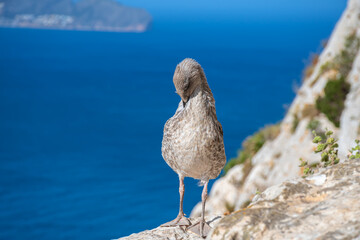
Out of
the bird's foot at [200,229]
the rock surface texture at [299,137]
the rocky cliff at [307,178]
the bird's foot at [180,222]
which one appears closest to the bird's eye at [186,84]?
the rocky cliff at [307,178]

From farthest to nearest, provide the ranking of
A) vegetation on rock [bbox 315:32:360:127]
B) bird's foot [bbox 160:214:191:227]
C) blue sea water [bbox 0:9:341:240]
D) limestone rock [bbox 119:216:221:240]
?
blue sea water [bbox 0:9:341:240] < vegetation on rock [bbox 315:32:360:127] < bird's foot [bbox 160:214:191:227] < limestone rock [bbox 119:216:221:240]

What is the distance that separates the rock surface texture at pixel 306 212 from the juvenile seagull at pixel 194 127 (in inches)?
48.8

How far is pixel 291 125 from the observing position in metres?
17.6

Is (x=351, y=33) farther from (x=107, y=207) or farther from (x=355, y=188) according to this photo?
(x=107, y=207)

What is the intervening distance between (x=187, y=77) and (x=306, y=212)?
2.01 metres

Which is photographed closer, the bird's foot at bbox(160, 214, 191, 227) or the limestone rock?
the limestone rock

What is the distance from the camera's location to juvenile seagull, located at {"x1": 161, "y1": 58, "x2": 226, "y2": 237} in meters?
4.66

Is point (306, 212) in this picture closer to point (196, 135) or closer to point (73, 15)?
point (196, 135)

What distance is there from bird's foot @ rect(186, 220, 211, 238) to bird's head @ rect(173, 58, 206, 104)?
1.75m

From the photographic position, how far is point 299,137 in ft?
51.9

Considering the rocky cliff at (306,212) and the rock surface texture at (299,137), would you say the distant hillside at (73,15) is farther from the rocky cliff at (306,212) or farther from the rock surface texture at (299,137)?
the rocky cliff at (306,212)

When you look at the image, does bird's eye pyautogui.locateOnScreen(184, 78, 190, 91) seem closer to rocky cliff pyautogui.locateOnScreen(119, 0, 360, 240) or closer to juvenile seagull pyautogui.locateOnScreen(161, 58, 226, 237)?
juvenile seagull pyautogui.locateOnScreen(161, 58, 226, 237)

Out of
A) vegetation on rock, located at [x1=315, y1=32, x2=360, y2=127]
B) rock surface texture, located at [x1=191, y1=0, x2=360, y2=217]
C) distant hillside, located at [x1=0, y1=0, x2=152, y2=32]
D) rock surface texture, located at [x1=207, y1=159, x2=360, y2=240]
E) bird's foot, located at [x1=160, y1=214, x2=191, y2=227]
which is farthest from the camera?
distant hillside, located at [x1=0, y1=0, x2=152, y2=32]

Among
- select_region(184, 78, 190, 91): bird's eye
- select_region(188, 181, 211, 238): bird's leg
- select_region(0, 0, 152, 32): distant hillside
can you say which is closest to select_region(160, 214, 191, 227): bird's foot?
select_region(188, 181, 211, 238): bird's leg
